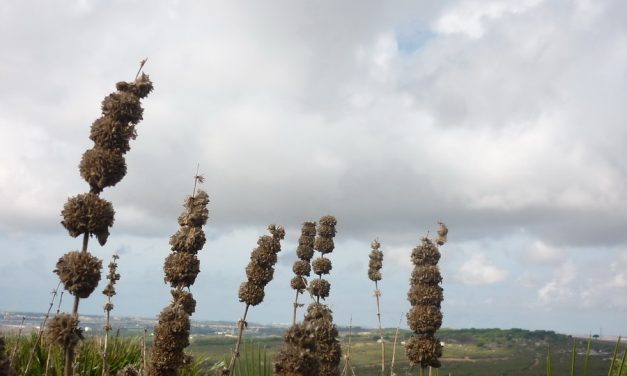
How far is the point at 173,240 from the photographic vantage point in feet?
27.0

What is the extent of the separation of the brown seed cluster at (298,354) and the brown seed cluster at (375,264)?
29.0 feet

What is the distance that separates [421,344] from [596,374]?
14116 cm

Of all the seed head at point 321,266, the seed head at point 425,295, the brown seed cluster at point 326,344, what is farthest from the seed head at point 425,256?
the seed head at point 321,266

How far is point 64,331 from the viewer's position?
5.25 meters

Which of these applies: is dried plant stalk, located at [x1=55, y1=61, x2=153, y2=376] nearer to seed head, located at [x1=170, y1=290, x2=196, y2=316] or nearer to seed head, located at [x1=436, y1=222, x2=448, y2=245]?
seed head, located at [x1=170, y1=290, x2=196, y2=316]

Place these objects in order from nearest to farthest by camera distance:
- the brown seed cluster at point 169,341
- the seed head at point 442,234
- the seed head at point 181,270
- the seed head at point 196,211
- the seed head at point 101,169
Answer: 1. the seed head at point 101,169
2. the brown seed cluster at point 169,341
3. the seed head at point 181,270
4. the seed head at point 196,211
5. the seed head at point 442,234

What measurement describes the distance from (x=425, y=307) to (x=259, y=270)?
3.21m

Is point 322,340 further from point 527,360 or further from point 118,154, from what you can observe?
point 527,360

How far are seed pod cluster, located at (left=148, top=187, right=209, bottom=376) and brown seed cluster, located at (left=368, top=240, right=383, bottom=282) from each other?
17.3 feet

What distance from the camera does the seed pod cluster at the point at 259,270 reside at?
385 inches

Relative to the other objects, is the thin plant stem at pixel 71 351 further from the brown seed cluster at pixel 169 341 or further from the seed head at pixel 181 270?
the seed head at pixel 181 270

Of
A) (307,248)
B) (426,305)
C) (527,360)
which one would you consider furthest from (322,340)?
(527,360)

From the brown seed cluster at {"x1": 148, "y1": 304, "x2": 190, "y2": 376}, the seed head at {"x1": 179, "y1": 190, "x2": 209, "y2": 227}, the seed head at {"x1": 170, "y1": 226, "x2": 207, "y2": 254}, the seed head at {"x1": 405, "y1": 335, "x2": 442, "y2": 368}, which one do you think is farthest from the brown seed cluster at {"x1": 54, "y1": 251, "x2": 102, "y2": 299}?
the seed head at {"x1": 405, "y1": 335, "x2": 442, "y2": 368}

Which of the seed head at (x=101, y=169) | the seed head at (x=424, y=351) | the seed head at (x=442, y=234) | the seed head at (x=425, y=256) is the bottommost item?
the seed head at (x=424, y=351)
